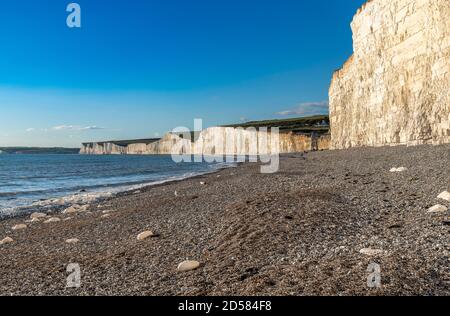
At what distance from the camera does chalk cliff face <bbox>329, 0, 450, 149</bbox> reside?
2688cm

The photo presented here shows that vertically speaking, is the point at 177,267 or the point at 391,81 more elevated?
the point at 391,81

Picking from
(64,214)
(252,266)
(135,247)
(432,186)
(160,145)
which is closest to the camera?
(252,266)

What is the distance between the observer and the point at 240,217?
9.44 meters

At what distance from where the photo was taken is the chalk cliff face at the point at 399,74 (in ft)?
88.2

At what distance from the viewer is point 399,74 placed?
33719 mm

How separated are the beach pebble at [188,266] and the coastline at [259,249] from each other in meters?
0.20

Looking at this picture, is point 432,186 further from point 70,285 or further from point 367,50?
point 367,50

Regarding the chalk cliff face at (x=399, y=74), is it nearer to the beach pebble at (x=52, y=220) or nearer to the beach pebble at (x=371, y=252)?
the beach pebble at (x=371, y=252)

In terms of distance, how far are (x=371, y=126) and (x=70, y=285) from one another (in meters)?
41.8

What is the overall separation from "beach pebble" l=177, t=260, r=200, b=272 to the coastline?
8.1 inches

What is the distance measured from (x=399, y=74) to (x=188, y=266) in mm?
34277

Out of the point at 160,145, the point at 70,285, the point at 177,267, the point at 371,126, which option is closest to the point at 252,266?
the point at 177,267

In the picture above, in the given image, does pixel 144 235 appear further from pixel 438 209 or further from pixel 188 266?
pixel 438 209
